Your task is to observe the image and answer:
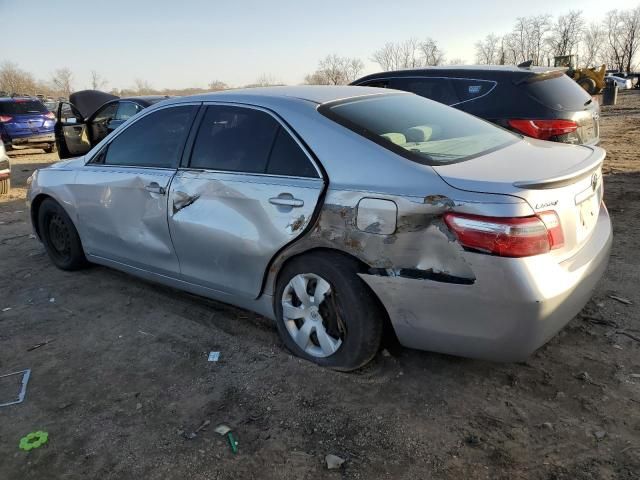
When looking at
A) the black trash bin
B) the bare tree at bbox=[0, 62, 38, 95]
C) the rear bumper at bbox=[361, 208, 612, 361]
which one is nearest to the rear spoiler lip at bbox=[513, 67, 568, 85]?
the rear bumper at bbox=[361, 208, 612, 361]

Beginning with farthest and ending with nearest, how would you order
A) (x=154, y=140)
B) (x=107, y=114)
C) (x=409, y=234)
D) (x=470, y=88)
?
(x=107, y=114)
(x=470, y=88)
(x=154, y=140)
(x=409, y=234)

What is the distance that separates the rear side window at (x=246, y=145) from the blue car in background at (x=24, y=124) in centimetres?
1424

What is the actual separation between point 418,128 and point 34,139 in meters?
15.6

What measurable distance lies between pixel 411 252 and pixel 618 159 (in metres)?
9.09

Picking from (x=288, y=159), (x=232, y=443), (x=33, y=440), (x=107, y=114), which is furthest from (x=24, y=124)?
(x=232, y=443)

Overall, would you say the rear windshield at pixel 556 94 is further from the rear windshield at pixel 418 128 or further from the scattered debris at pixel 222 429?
the scattered debris at pixel 222 429

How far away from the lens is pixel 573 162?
2791mm

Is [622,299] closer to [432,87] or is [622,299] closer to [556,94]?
[556,94]

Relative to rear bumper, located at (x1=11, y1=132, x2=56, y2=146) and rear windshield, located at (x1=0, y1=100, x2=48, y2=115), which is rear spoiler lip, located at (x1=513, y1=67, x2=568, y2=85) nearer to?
rear bumper, located at (x1=11, y1=132, x2=56, y2=146)

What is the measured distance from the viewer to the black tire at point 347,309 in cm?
271

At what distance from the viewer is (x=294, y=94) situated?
3.33m

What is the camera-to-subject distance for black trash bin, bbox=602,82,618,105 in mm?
25344

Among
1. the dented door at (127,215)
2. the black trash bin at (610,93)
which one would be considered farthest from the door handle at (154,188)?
the black trash bin at (610,93)

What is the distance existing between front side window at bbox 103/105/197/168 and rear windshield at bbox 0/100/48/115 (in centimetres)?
1380
